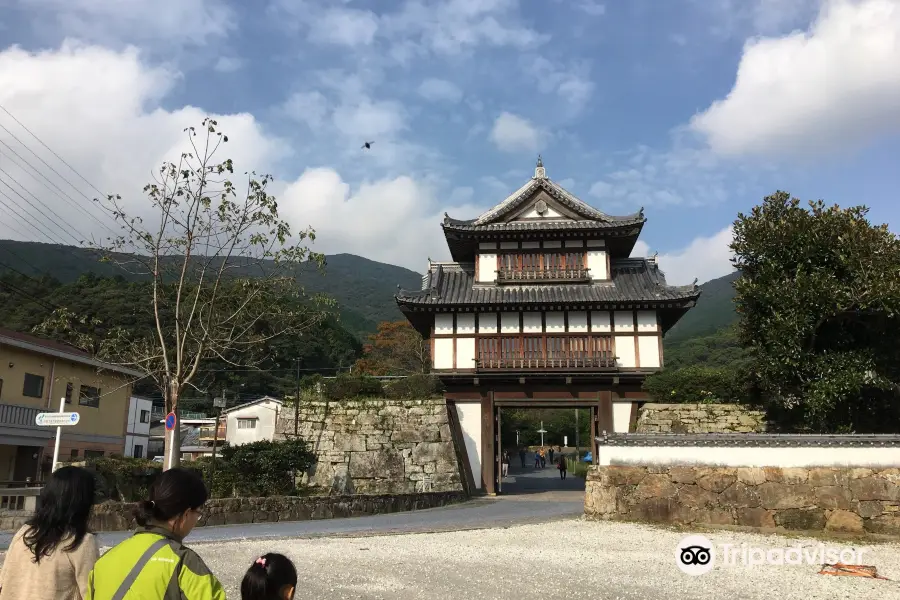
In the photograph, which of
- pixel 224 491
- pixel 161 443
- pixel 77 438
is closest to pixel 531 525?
pixel 224 491

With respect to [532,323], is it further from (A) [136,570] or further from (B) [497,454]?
(A) [136,570]

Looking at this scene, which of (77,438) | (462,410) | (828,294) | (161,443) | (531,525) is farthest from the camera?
(161,443)

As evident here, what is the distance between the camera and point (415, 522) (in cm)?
1702

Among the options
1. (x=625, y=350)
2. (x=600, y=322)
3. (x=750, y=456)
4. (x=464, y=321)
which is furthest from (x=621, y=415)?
(x=750, y=456)

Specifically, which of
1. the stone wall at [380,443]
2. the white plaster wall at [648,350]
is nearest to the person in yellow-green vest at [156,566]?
the stone wall at [380,443]

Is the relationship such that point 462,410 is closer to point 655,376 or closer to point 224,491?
point 655,376

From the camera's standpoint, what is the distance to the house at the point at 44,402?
25.7 meters

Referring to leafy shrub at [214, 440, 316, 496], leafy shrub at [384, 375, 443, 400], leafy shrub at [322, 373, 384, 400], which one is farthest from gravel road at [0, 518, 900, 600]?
leafy shrub at [322, 373, 384, 400]

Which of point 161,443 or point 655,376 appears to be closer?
point 655,376

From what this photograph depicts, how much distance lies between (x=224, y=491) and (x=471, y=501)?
32.2 ft

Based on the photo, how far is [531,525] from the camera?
51.1 ft

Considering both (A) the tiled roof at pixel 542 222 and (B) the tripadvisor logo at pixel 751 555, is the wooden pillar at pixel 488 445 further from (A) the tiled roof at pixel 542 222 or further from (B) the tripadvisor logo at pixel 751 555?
(B) the tripadvisor logo at pixel 751 555

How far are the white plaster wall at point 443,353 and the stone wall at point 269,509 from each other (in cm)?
737

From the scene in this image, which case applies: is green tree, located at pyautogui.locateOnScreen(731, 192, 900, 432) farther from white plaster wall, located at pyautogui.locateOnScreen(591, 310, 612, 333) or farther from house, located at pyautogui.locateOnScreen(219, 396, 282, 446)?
house, located at pyautogui.locateOnScreen(219, 396, 282, 446)
